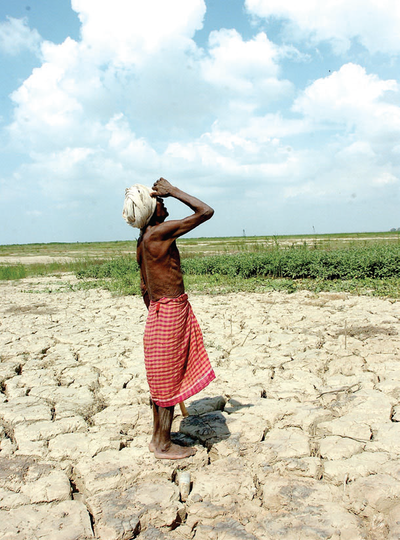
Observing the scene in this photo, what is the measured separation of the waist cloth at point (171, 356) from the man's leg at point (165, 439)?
0.11m

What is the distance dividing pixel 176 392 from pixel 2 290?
31.4 feet

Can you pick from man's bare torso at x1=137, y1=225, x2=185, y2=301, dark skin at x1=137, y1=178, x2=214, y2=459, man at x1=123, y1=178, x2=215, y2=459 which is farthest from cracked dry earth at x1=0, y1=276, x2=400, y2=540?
man's bare torso at x1=137, y1=225, x2=185, y2=301

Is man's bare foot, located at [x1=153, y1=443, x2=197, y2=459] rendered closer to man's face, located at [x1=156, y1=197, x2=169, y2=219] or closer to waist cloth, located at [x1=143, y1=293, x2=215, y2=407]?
waist cloth, located at [x1=143, y1=293, x2=215, y2=407]

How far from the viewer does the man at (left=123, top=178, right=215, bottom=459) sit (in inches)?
102

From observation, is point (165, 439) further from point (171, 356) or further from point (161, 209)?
point (161, 209)

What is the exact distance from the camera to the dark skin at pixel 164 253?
2578mm

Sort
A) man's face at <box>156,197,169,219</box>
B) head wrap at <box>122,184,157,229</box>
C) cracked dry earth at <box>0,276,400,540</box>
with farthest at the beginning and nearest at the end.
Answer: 1. man's face at <box>156,197,169,219</box>
2. head wrap at <box>122,184,157,229</box>
3. cracked dry earth at <box>0,276,400,540</box>

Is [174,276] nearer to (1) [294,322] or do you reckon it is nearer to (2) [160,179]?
(2) [160,179]

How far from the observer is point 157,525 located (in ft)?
7.14

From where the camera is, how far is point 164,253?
2.62 m

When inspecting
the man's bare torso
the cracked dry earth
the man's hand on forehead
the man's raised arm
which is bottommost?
the cracked dry earth

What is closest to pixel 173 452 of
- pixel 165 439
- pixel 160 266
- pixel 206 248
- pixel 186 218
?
pixel 165 439

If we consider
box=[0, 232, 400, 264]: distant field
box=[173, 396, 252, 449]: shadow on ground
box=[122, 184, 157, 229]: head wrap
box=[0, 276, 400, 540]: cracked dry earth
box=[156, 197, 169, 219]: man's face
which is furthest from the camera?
box=[0, 232, 400, 264]: distant field

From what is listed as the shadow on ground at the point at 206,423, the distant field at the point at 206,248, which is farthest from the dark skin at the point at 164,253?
the distant field at the point at 206,248
